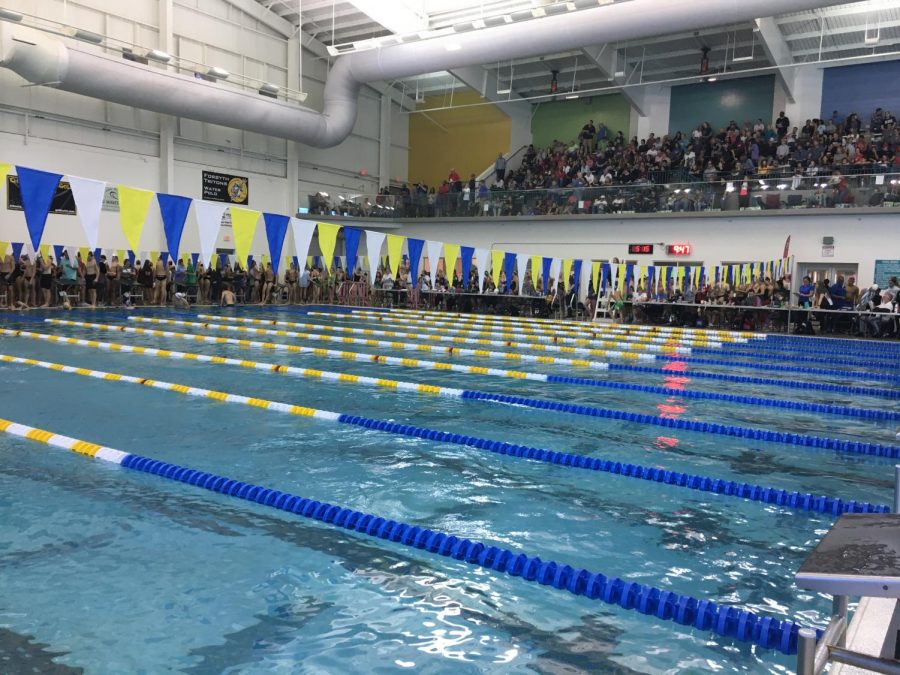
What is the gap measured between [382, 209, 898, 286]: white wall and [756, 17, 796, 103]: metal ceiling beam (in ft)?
14.2

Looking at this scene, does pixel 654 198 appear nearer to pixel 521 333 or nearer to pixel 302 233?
pixel 521 333

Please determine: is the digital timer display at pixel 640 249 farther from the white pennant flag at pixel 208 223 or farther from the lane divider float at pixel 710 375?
the white pennant flag at pixel 208 223

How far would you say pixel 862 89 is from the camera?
20.8m

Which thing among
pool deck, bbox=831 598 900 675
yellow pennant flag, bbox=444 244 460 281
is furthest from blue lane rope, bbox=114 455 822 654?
yellow pennant flag, bbox=444 244 460 281

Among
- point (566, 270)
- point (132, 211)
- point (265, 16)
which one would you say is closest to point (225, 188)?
point (265, 16)

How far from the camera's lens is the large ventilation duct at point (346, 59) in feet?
50.1

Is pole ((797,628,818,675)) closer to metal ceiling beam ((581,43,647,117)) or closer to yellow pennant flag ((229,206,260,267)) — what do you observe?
yellow pennant flag ((229,206,260,267))

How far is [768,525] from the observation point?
136 inches

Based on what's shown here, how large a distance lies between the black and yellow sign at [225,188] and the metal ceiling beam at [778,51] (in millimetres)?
15542

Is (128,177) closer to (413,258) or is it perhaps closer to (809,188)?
(413,258)

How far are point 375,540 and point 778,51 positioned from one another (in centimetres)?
2063

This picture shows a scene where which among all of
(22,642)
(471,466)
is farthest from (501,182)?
(22,642)

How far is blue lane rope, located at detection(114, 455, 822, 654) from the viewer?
2.33m

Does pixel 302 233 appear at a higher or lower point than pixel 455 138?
lower
